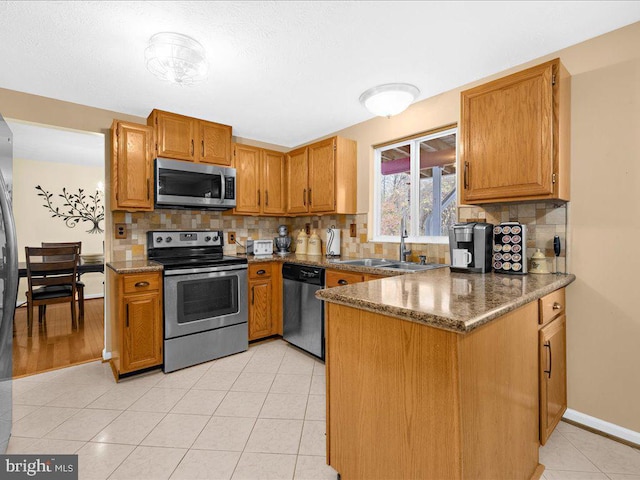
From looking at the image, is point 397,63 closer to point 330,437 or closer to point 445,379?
point 445,379

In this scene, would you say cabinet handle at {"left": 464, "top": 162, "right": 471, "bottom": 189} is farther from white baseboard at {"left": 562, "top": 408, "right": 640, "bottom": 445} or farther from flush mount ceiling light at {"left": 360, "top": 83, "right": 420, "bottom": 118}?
white baseboard at {"left": 562, "top": 408, "right": 640, "bottom": 445}

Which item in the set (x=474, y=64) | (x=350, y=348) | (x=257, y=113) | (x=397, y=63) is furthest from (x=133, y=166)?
(x=474, y=64)

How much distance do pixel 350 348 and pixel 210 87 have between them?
2.22 meters

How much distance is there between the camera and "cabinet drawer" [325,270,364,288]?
251 centimetres

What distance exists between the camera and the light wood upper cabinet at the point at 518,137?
178 centimetres

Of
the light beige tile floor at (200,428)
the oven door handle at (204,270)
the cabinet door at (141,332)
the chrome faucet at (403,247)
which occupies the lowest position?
the light beige tile floor at (200,428)

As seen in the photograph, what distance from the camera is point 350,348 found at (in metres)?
1.32

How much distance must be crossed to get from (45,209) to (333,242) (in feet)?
15.9

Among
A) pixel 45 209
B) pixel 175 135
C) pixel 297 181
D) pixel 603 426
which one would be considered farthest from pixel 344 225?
pixel 45 209

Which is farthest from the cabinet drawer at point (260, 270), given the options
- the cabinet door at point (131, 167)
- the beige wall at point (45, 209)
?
the beige wall at point (45, 209)

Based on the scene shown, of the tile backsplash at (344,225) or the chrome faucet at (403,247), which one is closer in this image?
the tile backsplash at (344,225)

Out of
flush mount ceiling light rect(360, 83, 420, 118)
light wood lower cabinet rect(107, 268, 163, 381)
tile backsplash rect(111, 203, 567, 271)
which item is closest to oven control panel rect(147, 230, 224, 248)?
tile backsplash rect(111, 203, 567, 271)

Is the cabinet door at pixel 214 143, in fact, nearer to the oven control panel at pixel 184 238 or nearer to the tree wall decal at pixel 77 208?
the oven control panel at pixel 184 238

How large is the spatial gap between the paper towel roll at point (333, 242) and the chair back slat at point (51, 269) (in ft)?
9.38
